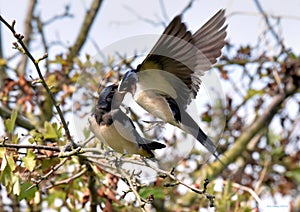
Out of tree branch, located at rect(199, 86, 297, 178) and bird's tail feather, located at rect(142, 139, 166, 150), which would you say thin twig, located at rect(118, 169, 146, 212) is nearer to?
→ bird's tail feather, located at rect(142, 139, 166, 150)

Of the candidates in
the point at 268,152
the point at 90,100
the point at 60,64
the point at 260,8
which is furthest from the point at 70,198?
the point at 260,8

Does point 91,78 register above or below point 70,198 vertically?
above

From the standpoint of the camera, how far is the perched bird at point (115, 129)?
1717 millimetres

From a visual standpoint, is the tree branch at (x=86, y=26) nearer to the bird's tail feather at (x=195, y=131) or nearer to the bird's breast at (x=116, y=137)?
the bird's tail feather at (x=195, y=131)

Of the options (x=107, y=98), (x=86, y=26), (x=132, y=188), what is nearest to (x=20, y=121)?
(x=107, y=98)

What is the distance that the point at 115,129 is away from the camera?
1.72 m

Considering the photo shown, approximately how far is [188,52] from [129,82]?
18 centimetres

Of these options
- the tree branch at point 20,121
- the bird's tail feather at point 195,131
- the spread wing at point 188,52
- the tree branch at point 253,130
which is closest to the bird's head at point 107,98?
the spread wing at point 188,52

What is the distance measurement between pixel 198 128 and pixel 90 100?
483 millimetres

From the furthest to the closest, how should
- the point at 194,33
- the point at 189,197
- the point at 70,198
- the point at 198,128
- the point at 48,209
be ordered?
1. the point at 189,197
2. the point at 48,209
3. the point at 70,198
4. the point at 198,128
5. the point at 194,33

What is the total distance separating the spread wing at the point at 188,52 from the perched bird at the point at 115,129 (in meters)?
0.13

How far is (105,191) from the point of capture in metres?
2.08

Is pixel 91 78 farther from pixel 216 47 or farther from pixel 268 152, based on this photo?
pixel 268 152

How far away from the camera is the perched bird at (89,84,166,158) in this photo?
1717mm
